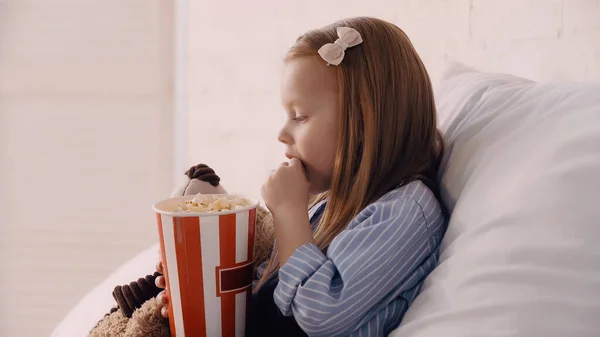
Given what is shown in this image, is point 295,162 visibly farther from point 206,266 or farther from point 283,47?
point 283,47

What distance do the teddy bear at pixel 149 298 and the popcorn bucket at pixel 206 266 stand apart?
0.05 metres

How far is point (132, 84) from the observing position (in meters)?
2.20

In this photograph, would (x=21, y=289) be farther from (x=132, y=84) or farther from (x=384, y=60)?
(x=384, y=60)

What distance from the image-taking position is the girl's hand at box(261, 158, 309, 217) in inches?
35.2

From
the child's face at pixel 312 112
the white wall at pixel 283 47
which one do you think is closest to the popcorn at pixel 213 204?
the child's face at pixel 312 112

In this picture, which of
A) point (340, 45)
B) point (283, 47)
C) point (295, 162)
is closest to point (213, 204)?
point (295, 162)

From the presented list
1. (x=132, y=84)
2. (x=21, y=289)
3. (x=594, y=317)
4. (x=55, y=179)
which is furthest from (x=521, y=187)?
(x=21, y=289)

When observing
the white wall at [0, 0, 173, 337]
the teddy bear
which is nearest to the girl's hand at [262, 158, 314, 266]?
the teddy bear

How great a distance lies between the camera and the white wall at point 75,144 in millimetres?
2189

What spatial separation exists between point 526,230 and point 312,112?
382 millimetres

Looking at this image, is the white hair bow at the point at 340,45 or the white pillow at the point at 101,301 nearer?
the white hair bow at the point at 340,45

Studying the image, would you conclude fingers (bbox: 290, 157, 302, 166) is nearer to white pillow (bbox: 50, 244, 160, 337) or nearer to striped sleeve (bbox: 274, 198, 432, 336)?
striped sleeve (bbox: 274, 198, 432, 336)

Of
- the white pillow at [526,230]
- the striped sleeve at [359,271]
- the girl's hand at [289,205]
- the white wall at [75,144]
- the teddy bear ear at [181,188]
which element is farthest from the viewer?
the white wall at [75,144]

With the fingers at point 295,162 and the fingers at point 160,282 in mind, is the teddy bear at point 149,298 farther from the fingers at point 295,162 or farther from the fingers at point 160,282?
the fingers at point 295,162
